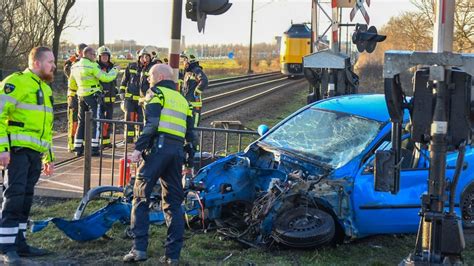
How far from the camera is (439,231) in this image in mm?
5113

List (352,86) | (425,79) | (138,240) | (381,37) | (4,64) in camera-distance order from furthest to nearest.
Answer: (4,64)
(352,86)
(381,37)
(138,240)
(425,79)

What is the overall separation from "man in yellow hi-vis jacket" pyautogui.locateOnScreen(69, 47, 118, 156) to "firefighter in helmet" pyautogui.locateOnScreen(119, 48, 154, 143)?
3.05 ft

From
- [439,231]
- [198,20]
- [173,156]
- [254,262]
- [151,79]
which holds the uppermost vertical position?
[198,20]

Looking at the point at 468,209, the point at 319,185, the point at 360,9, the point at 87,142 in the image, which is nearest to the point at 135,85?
the point at 360,9

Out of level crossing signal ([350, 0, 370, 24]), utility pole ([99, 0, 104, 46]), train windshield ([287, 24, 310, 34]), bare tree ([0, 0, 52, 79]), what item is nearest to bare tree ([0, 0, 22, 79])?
bare tree ([0, 0, 52, 79])

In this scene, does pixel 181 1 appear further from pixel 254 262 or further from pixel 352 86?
pixel 352 86

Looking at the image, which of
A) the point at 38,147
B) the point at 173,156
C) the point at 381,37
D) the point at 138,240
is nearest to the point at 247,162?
the point at 173,156

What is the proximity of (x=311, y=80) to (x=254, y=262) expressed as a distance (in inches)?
266

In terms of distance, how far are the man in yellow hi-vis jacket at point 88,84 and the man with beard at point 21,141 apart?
534 cm

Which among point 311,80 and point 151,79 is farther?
point 311,80

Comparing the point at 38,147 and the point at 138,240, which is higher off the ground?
the point at 38,147

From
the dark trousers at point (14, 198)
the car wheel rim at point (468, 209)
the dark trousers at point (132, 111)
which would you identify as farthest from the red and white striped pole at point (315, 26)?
the dark trousers at point (14, 198)

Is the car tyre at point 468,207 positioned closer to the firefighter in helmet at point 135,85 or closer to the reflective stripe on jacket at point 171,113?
the reflective stripe on jacket at point 171,113

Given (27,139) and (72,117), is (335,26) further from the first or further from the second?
(27,139)
